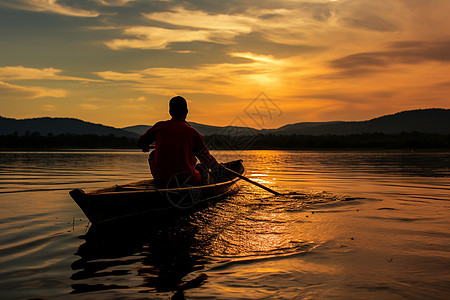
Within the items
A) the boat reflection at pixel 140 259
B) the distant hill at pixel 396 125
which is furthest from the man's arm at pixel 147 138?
the distant hill at pixel 396 125

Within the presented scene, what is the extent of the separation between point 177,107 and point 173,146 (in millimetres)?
862

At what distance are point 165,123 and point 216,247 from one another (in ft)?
9.95

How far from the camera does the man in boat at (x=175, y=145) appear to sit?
24.3 ft

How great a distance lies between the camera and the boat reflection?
13.3 feet

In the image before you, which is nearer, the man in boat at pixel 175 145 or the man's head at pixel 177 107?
the man in boat at pixel 175 145

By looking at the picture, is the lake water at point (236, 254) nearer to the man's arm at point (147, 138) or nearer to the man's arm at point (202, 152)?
the man's arm at point (202, 152)

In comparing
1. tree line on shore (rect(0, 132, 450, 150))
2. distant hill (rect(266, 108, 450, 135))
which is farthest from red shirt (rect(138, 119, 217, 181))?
distant hill (rect(266, 108, 450, 135))

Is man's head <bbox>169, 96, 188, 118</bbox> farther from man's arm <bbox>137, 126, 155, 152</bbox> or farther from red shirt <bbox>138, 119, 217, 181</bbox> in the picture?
man's arm <bbox>137, 126, 155, 152</bbox>

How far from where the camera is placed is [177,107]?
7.67 metres

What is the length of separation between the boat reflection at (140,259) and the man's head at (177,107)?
2261 mm

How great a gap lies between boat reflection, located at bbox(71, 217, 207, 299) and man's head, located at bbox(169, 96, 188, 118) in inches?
89.0


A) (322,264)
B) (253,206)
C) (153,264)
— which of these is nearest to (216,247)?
(153,264)

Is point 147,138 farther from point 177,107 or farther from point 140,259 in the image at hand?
point 140,259

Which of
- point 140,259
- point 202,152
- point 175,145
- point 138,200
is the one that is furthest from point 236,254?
point 202,152
